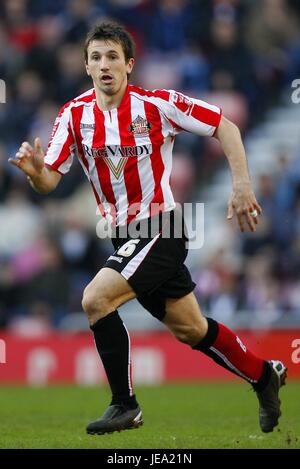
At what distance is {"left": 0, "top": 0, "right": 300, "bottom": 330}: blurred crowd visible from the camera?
13305 mm

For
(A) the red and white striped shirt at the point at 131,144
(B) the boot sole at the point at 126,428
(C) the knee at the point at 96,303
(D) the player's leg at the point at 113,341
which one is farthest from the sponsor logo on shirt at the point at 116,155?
(B) the boot sole at the point at 126,428

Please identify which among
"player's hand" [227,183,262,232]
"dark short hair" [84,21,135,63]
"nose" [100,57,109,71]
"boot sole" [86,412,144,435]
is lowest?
"boot sole" [86,412,144,435]

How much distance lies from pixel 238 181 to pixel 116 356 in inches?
49.4

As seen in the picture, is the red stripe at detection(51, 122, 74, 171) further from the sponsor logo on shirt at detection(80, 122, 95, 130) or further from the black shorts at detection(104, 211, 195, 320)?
the black shorts at detection(104, 211, 195, 320)

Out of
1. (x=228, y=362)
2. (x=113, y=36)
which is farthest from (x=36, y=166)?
(x=228, y=362)

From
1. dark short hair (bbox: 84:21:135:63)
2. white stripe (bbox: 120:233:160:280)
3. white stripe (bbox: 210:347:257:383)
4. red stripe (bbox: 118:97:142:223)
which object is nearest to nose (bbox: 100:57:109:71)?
dark short hair (bbox: 84:21:135:63)

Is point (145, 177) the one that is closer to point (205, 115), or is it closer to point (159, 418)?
point (205, 115)

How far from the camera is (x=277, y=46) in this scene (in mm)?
15812

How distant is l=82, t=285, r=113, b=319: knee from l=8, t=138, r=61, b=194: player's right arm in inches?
27.5

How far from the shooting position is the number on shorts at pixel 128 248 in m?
6.53

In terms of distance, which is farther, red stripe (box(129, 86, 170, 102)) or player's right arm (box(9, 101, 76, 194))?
red stripe (box(129, 86, 170, 102))

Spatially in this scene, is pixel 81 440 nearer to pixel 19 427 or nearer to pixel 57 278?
pixel 19 427

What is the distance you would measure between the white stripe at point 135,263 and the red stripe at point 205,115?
0.83 m

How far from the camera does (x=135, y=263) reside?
6465 millimetres
